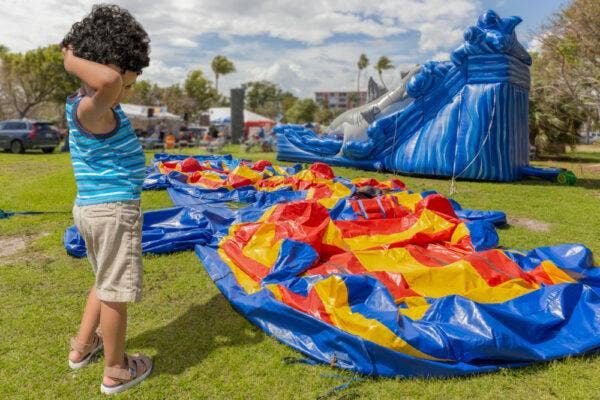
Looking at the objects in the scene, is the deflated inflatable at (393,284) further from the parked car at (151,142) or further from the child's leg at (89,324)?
the parked car at (151,142)

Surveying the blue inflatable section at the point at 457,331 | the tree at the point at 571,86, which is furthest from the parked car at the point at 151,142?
the blue inflatable section at the point at 457,331

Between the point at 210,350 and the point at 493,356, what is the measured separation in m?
1.71

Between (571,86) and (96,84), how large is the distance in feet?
55.9

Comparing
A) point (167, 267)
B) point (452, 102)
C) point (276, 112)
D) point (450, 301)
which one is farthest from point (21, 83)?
point (276, 112)

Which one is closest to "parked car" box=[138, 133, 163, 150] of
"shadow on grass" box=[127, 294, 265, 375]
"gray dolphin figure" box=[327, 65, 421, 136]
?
"gray dolphin figure" box=[327, 65, 421, 136]

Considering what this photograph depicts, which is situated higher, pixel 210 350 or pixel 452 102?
pixel 452 102

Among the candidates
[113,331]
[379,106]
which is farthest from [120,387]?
[379,106]

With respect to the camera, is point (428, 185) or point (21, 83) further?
point (21, 83)

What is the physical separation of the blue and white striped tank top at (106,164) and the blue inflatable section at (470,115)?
8772 mm

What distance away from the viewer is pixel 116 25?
7.23 ft

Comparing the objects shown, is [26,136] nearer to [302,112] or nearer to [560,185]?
[560,185]

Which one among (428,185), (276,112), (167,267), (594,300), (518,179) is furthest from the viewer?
(276,112)

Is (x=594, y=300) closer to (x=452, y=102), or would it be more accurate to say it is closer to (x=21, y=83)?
(x=452, y=102)

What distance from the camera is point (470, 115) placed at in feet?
32.4
